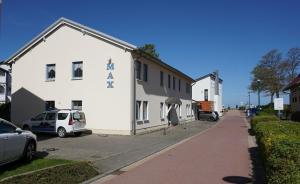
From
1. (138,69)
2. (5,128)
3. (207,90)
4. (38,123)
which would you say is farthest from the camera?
(207,90)

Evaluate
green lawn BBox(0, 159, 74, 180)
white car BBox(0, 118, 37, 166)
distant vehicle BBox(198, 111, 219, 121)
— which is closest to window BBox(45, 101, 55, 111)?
white car BBox(0, 118, 37, 166)

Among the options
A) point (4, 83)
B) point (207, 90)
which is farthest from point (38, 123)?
point (207, 90)

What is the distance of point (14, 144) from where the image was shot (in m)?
10.4

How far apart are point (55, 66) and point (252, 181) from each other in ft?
62.1

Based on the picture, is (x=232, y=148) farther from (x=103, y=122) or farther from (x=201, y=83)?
(x=201, y=83)

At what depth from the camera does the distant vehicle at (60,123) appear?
Answer: 21.0 meters

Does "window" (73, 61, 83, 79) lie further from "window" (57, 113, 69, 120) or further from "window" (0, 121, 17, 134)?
"window" (0, 121, 17, 134)

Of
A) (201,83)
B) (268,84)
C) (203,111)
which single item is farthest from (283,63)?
(203,111)

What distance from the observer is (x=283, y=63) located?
6088cm

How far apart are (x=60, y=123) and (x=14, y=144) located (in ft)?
35.4

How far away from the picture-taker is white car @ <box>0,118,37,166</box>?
9862mm

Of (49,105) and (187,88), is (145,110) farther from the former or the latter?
(187,88)

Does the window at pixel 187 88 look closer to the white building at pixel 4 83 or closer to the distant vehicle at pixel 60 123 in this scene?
the distant vehicle at pixel 60 123

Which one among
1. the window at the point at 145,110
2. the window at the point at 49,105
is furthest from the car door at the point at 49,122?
the window at the point at 145,110
